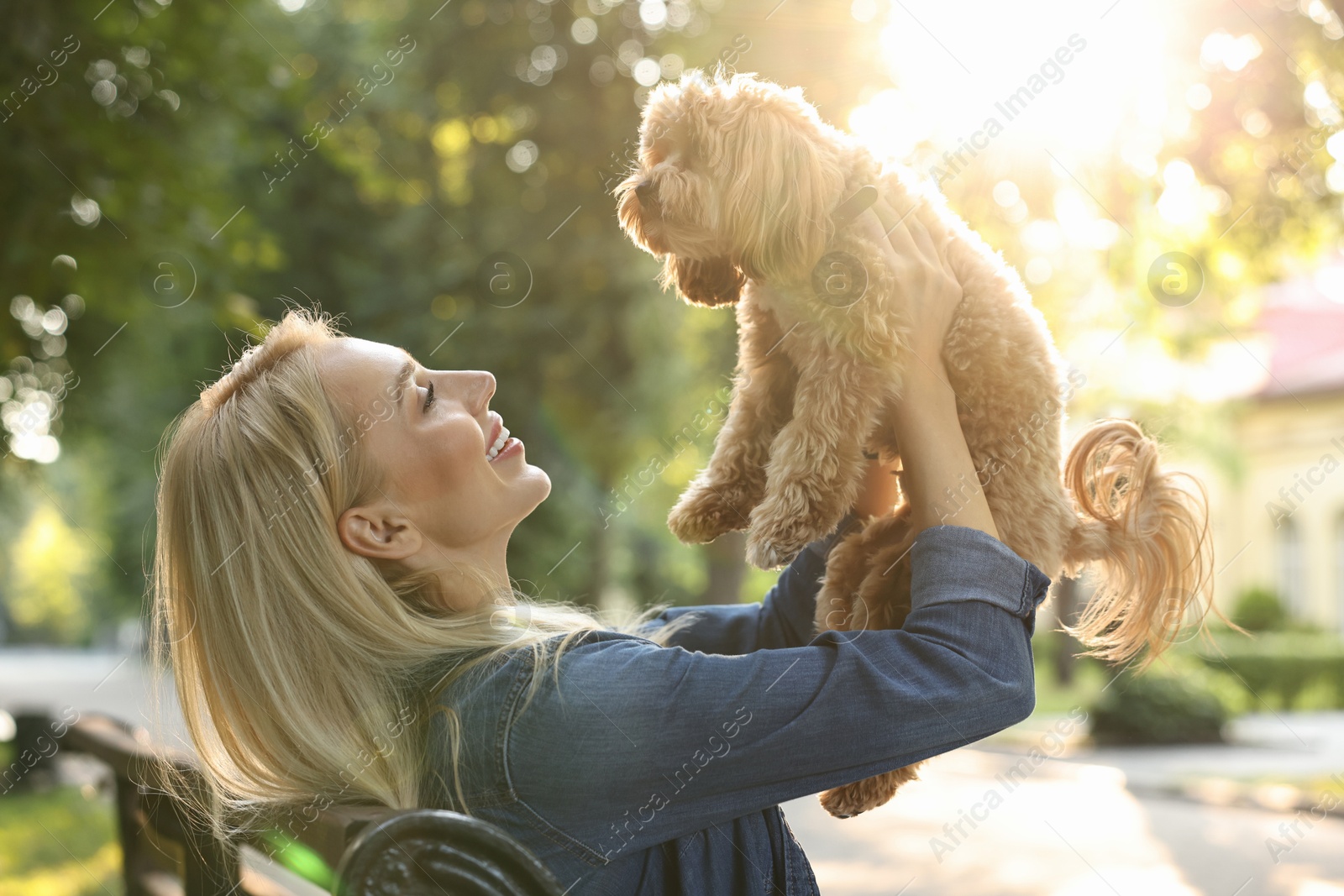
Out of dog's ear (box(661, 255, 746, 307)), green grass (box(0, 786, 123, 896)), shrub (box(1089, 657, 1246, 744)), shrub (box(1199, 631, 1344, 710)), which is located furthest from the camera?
shrub (box(1199, 631, 1344, 710))

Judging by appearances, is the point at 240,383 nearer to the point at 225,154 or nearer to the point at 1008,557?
the point at 1008,557

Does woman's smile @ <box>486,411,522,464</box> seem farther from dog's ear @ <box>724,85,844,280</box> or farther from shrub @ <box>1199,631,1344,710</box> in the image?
shrub @ <box>1199,631,1344,710</box>

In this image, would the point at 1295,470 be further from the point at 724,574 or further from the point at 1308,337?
the point at 724,574

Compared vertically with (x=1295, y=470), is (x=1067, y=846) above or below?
above

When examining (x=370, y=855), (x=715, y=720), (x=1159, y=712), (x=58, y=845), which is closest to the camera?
(x=370, y=855)

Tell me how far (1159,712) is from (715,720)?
13.8 meters

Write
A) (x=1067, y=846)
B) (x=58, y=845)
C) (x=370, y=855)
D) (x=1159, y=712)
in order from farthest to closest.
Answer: (x=1159, y=712) < (x=1067, y=846) < (x=58, y=845) < (x=370, y=855)

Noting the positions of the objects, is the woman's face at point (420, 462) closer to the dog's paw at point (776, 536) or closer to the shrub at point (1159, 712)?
the dog's paw at point (776, 536)

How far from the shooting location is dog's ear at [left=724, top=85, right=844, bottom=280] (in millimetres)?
1927

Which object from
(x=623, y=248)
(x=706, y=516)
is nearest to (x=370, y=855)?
(x=706, y=516)

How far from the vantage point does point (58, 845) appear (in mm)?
8344

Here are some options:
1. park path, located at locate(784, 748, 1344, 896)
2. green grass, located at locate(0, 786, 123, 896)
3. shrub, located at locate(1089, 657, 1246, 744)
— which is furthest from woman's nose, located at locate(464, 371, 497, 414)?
shrub, located at locate(1089, 657, 1246, 744)

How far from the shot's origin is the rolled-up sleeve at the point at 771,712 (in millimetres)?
1442

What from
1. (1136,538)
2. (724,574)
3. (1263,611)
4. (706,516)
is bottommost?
(1263,611)
